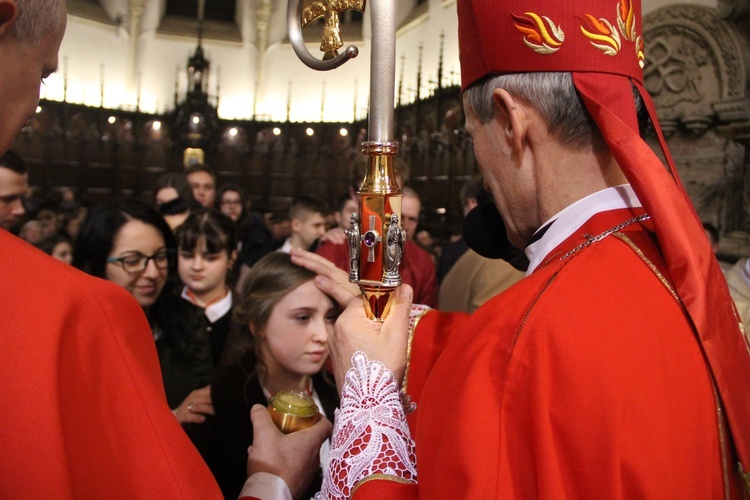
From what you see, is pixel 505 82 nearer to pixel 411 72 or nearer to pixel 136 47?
pixel 411 72

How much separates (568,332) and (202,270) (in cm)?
227

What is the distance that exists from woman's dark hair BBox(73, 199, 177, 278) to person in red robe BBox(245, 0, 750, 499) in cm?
144

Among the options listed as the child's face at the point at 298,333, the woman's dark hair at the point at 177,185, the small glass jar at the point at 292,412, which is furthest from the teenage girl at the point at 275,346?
the woman's dark hair at the point at 177,185

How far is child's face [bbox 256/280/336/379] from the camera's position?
7.09 ft

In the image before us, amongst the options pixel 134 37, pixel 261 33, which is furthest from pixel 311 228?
pixel 134 37

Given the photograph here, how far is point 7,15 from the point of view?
2.73 feet

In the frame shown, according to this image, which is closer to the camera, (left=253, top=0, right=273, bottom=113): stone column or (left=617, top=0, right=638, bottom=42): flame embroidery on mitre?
(left=617, top=0, right=638, bottom=42): flame embroidery on mitre

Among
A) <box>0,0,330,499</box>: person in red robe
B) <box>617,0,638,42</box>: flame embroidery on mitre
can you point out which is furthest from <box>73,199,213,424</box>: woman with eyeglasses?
<box>617,0,638,42</box>: flame embroidery on mitre

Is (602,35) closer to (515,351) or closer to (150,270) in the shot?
(515,351)

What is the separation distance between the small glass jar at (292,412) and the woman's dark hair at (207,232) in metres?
1.70

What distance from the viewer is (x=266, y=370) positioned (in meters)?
2.22

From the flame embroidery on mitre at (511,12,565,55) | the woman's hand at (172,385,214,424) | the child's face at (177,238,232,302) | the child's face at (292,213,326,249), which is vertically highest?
the flame embroidery on mitre at (511,12,565,55)

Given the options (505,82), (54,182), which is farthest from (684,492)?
(54,182)

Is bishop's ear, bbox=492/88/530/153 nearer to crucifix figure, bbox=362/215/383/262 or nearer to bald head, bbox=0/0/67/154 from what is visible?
crucifix figure, bbox=362/215/383/262
